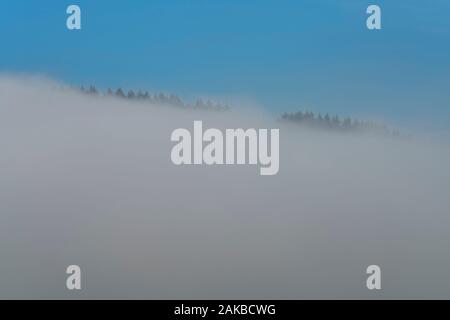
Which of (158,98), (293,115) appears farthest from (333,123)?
(158,98)

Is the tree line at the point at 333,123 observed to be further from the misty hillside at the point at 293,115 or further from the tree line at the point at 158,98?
the tree line at the point at 158,98

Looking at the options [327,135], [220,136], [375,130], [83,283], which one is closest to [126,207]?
[83,283]

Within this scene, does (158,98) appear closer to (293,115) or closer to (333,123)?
(293,115)

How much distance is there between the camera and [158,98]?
141cm

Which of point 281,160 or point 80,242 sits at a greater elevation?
point 281,160

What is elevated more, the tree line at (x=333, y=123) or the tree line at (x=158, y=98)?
the tree line at (x=158, y=98)

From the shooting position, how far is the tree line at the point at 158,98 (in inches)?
55.3

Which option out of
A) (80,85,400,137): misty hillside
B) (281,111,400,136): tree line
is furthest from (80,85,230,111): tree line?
(281,111,400,136): tree line

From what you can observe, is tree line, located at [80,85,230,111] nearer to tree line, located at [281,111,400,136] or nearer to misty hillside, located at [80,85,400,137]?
misty hillside, located at [80,85,400,137]

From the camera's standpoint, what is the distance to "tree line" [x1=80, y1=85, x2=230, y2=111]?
1404 mm

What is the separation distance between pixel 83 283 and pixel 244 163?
71 centimetres

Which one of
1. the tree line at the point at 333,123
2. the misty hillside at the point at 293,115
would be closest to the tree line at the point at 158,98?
the misty hillside at the point at 293,115

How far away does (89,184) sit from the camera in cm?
143

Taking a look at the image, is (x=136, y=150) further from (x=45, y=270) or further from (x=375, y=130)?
(x=375, y=130)
